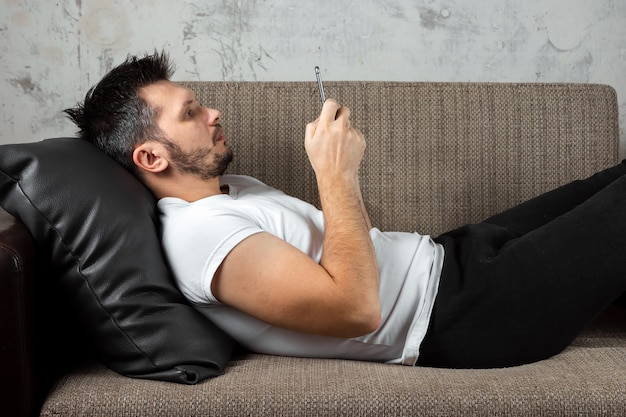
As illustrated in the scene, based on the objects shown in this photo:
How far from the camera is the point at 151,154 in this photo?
5.36ft

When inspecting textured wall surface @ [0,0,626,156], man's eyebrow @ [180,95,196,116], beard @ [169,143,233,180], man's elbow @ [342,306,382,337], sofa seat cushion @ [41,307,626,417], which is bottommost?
sofa seat cushion @ [41,307,626,417]

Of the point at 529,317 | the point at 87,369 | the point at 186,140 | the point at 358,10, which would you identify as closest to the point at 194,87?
the point at 186,140

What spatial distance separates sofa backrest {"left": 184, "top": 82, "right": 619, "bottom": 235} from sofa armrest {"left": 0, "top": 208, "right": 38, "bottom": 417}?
0.78 meters

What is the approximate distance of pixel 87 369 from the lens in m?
1.42

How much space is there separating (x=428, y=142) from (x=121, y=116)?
0.76 metres

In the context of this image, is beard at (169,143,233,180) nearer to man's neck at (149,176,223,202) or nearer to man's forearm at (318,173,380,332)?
man's neck at (149,176,223,202)

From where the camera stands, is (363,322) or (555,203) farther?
(555,203)

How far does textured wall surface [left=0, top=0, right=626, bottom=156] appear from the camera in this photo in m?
2.39

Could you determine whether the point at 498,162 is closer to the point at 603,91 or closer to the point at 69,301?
the point at 603,91

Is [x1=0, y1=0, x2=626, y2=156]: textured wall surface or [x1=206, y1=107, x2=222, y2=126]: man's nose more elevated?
[x1=0, y1=0, x2=626, y2=156]: textured wall surface

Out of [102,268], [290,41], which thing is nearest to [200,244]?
[102,268]

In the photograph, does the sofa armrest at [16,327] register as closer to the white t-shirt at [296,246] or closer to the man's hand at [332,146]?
the white t-shirt at [296,246]

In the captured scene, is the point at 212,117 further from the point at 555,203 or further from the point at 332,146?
the point at 555,203

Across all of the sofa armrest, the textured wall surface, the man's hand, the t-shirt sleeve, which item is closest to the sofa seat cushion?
the sofa armrest
